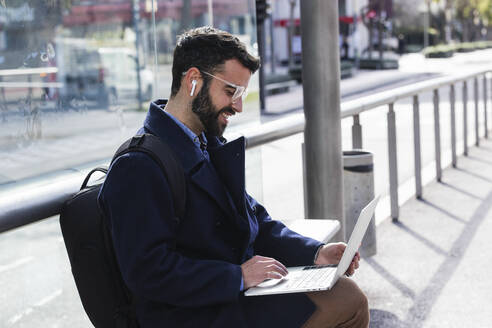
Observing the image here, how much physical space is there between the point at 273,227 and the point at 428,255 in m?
2.99

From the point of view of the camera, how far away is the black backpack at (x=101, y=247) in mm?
2152

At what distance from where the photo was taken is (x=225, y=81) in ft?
7.72

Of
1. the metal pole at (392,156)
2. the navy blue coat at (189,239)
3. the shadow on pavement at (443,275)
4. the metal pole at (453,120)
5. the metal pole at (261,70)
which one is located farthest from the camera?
the metal pole at (261,70)

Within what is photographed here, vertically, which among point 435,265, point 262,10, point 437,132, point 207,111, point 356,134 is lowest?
point 435,265

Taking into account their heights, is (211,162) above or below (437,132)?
above

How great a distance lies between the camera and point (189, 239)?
89.4 inches

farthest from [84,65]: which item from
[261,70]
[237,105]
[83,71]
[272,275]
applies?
[261,70]

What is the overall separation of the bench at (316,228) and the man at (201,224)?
2.12 feet

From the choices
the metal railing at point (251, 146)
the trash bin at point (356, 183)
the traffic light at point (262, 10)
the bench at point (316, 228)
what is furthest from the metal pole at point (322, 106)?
the traffic light at point (262, 10)

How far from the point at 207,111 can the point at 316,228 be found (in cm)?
113

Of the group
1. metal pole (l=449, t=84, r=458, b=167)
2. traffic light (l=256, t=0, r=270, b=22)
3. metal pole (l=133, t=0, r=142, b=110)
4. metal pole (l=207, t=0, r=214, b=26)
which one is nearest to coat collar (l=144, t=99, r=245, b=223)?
metal pole (l=207, t=0, r=214, b=26)

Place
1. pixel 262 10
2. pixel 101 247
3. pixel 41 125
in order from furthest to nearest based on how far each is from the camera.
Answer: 1. pixel 262 10
2. pixel 41 125
3. pixel 101 247

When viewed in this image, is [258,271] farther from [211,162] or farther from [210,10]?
[210,10]

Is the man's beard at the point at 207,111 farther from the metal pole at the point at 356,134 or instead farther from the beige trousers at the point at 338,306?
A: the metal pole at the point at 356,134
